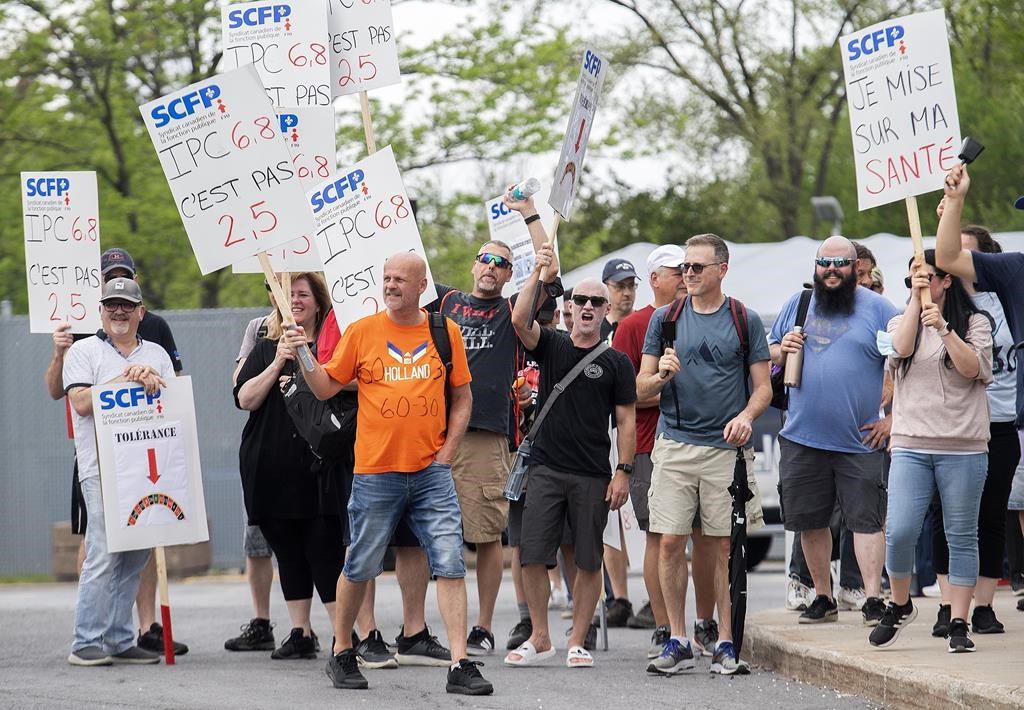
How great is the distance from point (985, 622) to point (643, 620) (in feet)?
9.88

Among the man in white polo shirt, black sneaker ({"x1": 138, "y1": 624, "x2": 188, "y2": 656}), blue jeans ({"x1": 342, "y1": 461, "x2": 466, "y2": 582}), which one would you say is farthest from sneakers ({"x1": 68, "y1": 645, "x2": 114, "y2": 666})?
blue jeans ({"x1": 342, "y1": 461, "x2": 466, "y2": 582})

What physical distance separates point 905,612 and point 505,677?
6.87 ft

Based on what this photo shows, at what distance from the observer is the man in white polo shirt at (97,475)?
941 centimetres

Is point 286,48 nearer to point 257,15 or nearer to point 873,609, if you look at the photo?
point 257,15

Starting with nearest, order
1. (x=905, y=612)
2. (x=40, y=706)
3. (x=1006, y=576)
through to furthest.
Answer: (x=40, y=706)
(x=905, y=612)
(x=1006, y=576)

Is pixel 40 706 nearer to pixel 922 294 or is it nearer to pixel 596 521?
pixel 596 521

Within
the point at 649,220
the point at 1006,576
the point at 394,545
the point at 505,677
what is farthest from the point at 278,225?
the point at 649,220

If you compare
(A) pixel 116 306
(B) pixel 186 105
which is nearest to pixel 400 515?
(A) pixel 116 306

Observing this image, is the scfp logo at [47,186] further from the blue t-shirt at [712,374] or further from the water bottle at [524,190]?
the blue t-shirt at [712,374]

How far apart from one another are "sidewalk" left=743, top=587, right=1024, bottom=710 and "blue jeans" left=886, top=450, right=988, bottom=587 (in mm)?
470

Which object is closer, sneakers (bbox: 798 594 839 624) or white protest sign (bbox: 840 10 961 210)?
white protest sign (bbox: 840 10 961 210)

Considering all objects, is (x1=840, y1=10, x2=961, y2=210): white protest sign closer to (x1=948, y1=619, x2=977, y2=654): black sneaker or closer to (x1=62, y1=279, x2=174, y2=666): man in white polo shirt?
(x1=948, y1=619, x2=977, y2=654): black sneaker

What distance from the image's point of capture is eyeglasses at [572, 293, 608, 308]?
30.8 ft

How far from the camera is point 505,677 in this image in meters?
8.90
